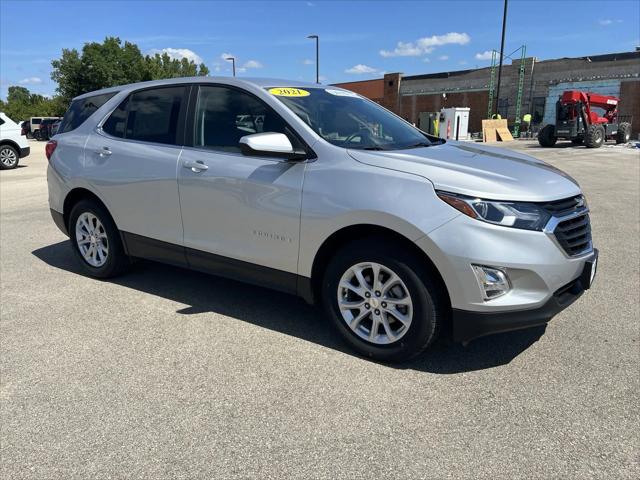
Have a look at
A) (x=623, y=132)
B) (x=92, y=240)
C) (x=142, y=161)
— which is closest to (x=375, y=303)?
(x=142, y=161)

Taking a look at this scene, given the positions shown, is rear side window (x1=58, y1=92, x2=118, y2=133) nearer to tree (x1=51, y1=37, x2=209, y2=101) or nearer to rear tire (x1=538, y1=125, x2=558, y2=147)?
rear tire (x1=538, y1=125, x2=558, y2=147)

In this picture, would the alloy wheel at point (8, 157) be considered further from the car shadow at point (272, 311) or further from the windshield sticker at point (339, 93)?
the windshield sticker at point (339, 93)

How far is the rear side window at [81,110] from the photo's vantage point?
4.84 meters

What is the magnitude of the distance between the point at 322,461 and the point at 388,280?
1159 millimetres

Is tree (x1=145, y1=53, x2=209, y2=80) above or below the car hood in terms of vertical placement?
above

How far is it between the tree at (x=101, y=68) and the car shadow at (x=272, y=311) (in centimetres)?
4477

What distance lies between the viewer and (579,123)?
22016 mm

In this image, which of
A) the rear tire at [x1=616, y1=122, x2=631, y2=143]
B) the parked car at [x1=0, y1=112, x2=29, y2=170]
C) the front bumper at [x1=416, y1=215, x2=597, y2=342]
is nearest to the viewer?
the front bumper at [x1=416, y1=215, x2=597, y2=342]

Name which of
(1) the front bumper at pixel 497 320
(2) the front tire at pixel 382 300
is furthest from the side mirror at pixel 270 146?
(1) the front bumper at pixel 497 320

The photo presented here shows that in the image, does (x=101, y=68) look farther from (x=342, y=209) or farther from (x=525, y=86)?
(x=342, y=209)

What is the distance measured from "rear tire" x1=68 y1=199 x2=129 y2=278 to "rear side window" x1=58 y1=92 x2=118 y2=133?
0.82 m

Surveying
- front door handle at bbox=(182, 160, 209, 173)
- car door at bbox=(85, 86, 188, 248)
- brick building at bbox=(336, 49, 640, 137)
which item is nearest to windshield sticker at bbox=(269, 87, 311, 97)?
front door handle at bbox=(182, 160, 209, 173)

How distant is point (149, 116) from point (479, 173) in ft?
9.47

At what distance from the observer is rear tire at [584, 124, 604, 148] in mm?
21484
